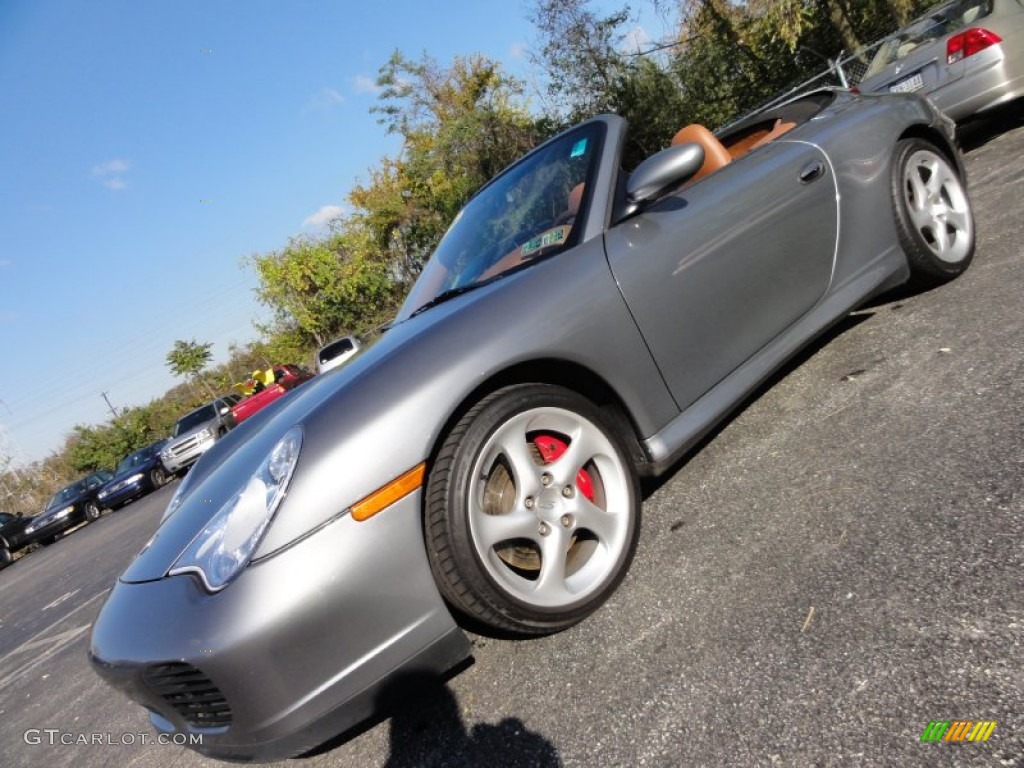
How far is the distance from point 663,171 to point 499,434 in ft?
3.73

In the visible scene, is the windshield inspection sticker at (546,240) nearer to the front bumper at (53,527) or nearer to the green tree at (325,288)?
the front bumper at (53,527)

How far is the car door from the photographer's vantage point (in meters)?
2.23

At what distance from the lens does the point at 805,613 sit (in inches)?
64.0

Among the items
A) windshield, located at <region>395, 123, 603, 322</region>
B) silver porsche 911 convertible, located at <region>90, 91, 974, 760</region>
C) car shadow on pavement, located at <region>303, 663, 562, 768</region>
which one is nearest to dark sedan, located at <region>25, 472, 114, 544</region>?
silver porsche 911 convertible, located at <region>90, 91, 974, 760</region>

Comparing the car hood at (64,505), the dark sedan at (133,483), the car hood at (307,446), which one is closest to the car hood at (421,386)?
the car hood at (307,446)

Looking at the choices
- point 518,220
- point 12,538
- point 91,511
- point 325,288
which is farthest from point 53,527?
point 518,220

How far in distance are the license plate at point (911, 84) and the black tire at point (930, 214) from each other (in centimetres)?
339

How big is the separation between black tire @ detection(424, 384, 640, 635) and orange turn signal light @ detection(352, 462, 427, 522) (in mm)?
50

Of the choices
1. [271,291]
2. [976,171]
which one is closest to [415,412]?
[976,171]

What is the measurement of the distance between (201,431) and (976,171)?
1729 cm

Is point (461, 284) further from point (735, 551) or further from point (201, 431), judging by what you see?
point (201, 431)

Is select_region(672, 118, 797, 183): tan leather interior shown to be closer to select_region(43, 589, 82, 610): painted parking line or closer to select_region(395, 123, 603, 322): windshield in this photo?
select_region(395, 123, 603, 322): windshield

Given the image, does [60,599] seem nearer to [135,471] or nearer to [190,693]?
[190,693]

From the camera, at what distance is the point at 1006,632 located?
1.34 meters
